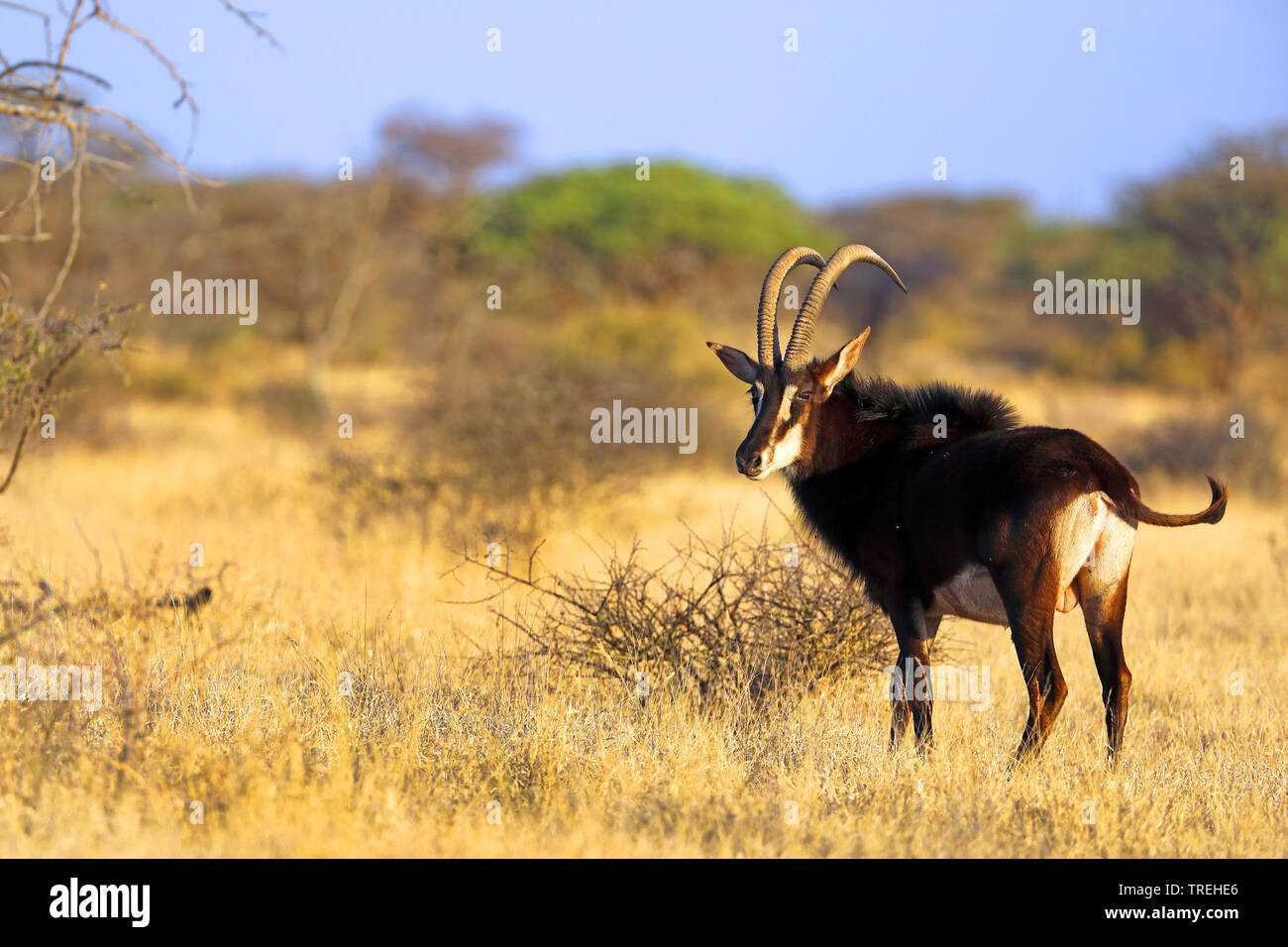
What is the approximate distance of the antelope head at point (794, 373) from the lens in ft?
18.5

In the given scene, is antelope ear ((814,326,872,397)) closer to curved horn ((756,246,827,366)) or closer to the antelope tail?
curved horn ((756,246,827,366))

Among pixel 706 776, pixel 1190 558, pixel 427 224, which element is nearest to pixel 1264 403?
pixel 1190 558

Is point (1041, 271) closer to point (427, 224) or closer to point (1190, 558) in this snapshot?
point (427, 224)

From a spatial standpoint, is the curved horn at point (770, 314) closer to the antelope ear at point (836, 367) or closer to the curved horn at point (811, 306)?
the curved horn at point (811, 306)

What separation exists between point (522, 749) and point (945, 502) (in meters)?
2.08

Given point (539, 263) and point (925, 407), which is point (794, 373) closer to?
point (925, 407)

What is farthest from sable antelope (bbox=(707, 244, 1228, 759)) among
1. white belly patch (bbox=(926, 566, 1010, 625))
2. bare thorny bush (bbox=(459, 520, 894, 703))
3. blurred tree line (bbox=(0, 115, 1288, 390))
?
blurred tree line (bbox=(0, 115, 1288, 390))

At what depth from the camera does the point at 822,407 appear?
587cm

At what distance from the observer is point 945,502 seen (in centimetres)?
515

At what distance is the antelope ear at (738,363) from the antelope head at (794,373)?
0.05m

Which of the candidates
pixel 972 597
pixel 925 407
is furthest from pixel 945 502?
pixel 925 407

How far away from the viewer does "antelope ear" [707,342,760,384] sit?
19.6 ft
